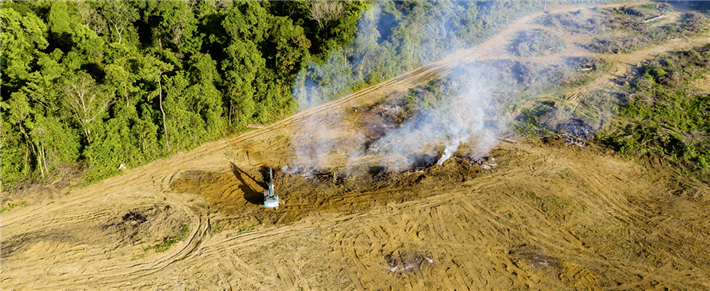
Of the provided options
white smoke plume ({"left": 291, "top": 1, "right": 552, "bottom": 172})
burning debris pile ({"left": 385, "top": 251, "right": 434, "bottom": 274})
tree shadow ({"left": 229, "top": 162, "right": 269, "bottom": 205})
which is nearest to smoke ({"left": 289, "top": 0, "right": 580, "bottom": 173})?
white smoke plume ({"left": 291, "top": 1, "right": 552, "bottom": 172})

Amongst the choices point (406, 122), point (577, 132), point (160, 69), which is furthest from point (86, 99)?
point (577, 132)

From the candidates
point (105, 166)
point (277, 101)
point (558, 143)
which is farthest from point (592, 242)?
point (105, 166)

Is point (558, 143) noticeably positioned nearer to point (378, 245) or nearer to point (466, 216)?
point (466, 216)

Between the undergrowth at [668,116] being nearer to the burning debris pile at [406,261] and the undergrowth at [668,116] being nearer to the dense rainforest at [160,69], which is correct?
the burning debris pile at [406,261]

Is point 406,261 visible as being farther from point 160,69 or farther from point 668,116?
point 668,116

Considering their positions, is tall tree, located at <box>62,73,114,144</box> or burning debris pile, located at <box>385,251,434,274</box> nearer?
burning debris pile, located at <box>385,251,434,274</box>

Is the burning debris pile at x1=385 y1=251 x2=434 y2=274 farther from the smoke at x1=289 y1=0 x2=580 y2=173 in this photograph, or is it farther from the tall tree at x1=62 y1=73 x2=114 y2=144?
the tall tree at x1=62 y1=73 x2=114 y2=144
